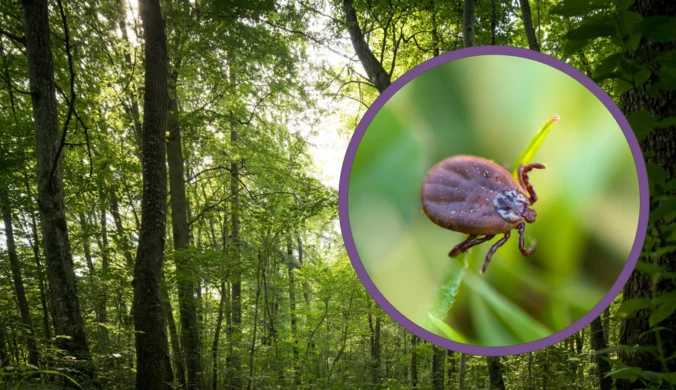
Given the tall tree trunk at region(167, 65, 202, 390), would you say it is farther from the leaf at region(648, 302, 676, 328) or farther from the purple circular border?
the leaf at region(648, 302, 676, 328)

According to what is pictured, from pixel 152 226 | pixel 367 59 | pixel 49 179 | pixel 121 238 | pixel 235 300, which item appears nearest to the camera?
pixel 49 179

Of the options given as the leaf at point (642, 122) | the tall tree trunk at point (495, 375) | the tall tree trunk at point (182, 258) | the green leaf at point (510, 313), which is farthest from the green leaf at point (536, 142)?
the tall tree trunk at point (182, 258)

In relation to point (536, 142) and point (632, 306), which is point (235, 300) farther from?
point (632, 306)

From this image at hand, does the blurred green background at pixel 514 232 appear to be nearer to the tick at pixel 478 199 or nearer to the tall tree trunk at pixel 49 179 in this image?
the tick at pixel 478 199

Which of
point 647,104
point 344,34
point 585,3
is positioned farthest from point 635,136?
point 344,34

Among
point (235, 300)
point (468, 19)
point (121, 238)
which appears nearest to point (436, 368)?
point (235, 300)

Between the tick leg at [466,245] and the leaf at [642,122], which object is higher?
the leaf at [642,122]
